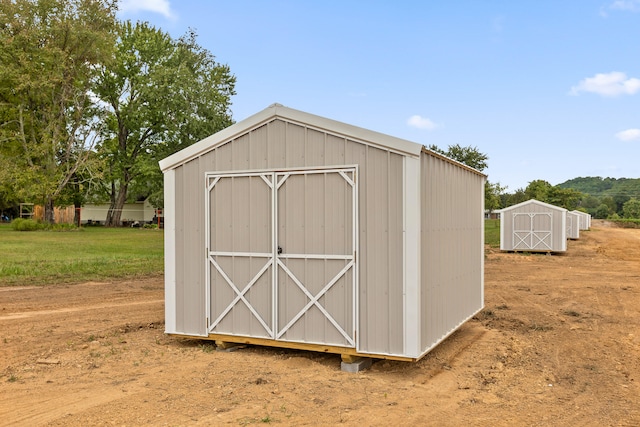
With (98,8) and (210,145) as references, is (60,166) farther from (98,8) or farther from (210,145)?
(210,145)

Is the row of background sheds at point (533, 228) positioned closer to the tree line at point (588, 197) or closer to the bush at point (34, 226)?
the bush at point (34, 226)

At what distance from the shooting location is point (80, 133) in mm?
39938

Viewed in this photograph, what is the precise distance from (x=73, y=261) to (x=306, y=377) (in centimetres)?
1431

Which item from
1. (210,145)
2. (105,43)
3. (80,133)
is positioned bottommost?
(210,145)

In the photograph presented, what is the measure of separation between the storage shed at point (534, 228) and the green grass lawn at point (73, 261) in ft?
52.4

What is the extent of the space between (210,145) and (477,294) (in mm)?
4988

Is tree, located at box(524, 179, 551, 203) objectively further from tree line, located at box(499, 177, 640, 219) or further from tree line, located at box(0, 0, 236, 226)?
tree line, located at box(0, 0, 236, 226)

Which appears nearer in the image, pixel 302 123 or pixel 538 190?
pixel 302 123

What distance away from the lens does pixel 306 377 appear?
6.27 metres

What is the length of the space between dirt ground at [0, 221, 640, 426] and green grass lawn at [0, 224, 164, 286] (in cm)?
454

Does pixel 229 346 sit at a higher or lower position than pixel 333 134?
lower

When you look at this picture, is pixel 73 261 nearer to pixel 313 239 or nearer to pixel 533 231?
pixel 313 239

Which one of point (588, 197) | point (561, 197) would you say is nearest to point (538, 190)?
point (561, 197)

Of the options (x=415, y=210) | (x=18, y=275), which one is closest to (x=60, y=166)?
(x=18, y=275)
